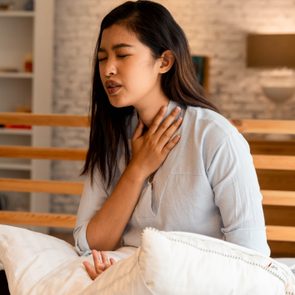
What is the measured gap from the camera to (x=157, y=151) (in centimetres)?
191

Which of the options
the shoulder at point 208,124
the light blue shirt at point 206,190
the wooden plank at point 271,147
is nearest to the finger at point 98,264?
the light blue shirt at point 206,190

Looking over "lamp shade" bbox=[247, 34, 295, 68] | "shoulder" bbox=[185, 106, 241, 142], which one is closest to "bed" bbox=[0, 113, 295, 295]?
"shoulder" bbox=[185, 106, 241, 142]

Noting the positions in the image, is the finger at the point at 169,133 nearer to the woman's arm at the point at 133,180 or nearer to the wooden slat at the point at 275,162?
the woman's arm at the point at 133,180

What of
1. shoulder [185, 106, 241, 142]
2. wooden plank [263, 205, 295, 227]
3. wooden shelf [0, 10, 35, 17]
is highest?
wooden shelf [0, 10, 35, 17]

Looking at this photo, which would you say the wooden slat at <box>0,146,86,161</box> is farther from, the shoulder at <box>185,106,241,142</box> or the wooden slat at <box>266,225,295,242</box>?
the shoulder at <box>185,106,241,142</box>

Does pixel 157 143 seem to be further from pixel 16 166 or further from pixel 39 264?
pixel 16 166

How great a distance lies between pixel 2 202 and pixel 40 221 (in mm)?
3365

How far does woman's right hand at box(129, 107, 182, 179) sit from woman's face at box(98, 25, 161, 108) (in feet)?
0.27

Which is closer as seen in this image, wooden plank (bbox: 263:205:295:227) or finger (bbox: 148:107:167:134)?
finger (bbox: 148:107:167:134)

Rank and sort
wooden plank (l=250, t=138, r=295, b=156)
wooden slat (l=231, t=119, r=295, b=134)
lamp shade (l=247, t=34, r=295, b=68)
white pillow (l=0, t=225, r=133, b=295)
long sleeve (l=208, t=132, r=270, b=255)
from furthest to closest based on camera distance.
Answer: lamp shade (l=247, t=34, r=295, b=68) → wooden plank (l=250, t=138, r=295, b=156) → wooden slat (l=231, t=119, r=295, b=134) → long sleeve (l=208, t=132, r=270, b=255) → white pillow (l=0, t=225, r=133, b=295)

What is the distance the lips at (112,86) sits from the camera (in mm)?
1904

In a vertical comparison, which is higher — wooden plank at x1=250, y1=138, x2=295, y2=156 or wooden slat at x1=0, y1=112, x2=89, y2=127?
wooden slat at x1=0, y1=112, x2=89, y2=127

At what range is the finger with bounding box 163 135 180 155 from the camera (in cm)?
190

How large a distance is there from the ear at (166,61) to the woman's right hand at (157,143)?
0.10 metres
